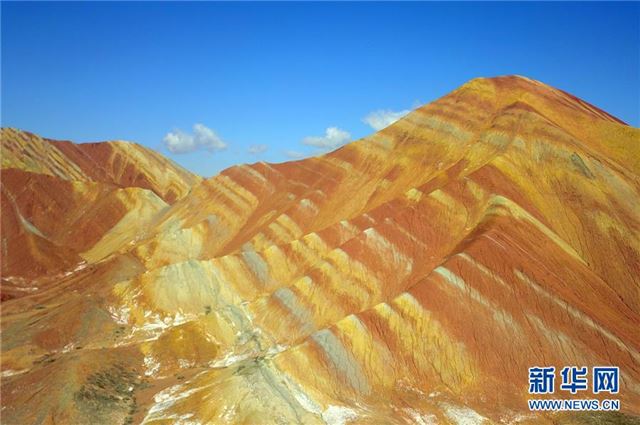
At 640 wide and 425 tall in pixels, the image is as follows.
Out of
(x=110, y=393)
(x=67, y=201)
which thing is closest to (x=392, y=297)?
(x=110, y=393)

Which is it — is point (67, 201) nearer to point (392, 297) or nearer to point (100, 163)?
point (100, 163)

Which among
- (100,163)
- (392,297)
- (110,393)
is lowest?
(110,393)

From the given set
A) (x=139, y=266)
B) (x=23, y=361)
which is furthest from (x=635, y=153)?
(x=23, y=361)

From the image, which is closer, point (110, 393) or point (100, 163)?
point (110, 393)

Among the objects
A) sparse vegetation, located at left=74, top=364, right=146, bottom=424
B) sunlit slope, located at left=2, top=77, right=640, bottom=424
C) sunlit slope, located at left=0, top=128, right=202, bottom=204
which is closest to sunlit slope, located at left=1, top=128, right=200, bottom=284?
sunlit slope, located at left=0, top=128, right=202, bottom=204

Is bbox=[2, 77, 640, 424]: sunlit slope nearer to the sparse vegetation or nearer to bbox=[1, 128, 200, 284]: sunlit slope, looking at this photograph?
the sparse vegetation

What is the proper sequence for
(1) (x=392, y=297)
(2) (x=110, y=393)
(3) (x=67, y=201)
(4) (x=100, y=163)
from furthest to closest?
(4) (x=100, y=163) → (3) (x=67, y=201) → (1) (x=392, y=297) → (2) (x=110, y=393)

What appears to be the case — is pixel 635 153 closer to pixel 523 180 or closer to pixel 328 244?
pixel 523 180

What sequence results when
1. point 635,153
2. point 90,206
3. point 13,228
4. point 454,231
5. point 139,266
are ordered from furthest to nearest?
1. point 90,206
2. point 13,228
3. point 139,266
4. point 635,153
5. point 454,231
